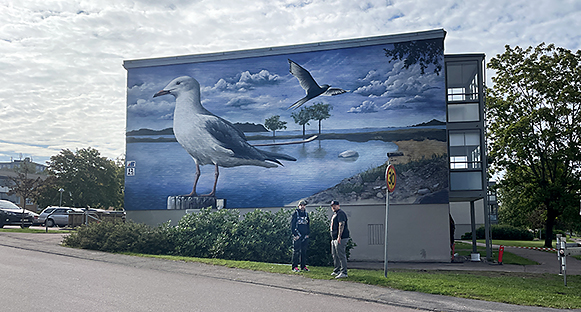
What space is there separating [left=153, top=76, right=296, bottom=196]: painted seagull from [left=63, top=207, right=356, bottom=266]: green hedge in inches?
191

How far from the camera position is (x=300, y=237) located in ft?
41.1

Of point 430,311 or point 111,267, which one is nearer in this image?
point 430,311

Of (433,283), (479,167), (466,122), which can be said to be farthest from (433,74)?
(433,283)

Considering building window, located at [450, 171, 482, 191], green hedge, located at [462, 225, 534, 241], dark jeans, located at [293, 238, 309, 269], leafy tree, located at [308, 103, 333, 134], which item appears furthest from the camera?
green hedge, located at [462, 225, 534, 241]

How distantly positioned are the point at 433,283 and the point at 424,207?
30.4 ft

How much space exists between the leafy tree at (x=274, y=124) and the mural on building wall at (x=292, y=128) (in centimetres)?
4

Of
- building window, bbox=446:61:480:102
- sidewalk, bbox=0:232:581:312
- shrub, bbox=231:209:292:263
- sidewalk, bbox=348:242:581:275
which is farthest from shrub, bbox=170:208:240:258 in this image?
building window, bbox=446:61:480:102

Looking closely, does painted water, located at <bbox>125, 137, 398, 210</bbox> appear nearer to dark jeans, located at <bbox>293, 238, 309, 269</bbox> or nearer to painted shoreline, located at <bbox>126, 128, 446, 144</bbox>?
painted shoreline, located at <bbox>126, 128, 446, 144</bbox>

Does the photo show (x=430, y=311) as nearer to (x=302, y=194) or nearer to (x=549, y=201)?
(x=302, y=194)

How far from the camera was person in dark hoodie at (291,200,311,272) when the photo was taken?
12433 mm

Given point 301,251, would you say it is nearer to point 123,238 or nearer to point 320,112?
point 123,238

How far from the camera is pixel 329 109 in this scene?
2098 centimetres

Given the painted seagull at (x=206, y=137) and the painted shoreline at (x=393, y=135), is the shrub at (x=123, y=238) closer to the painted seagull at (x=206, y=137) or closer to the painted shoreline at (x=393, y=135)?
the painted seagull at (x=206, y=137)

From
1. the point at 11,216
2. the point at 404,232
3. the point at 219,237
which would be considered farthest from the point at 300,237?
the point at 11,216
